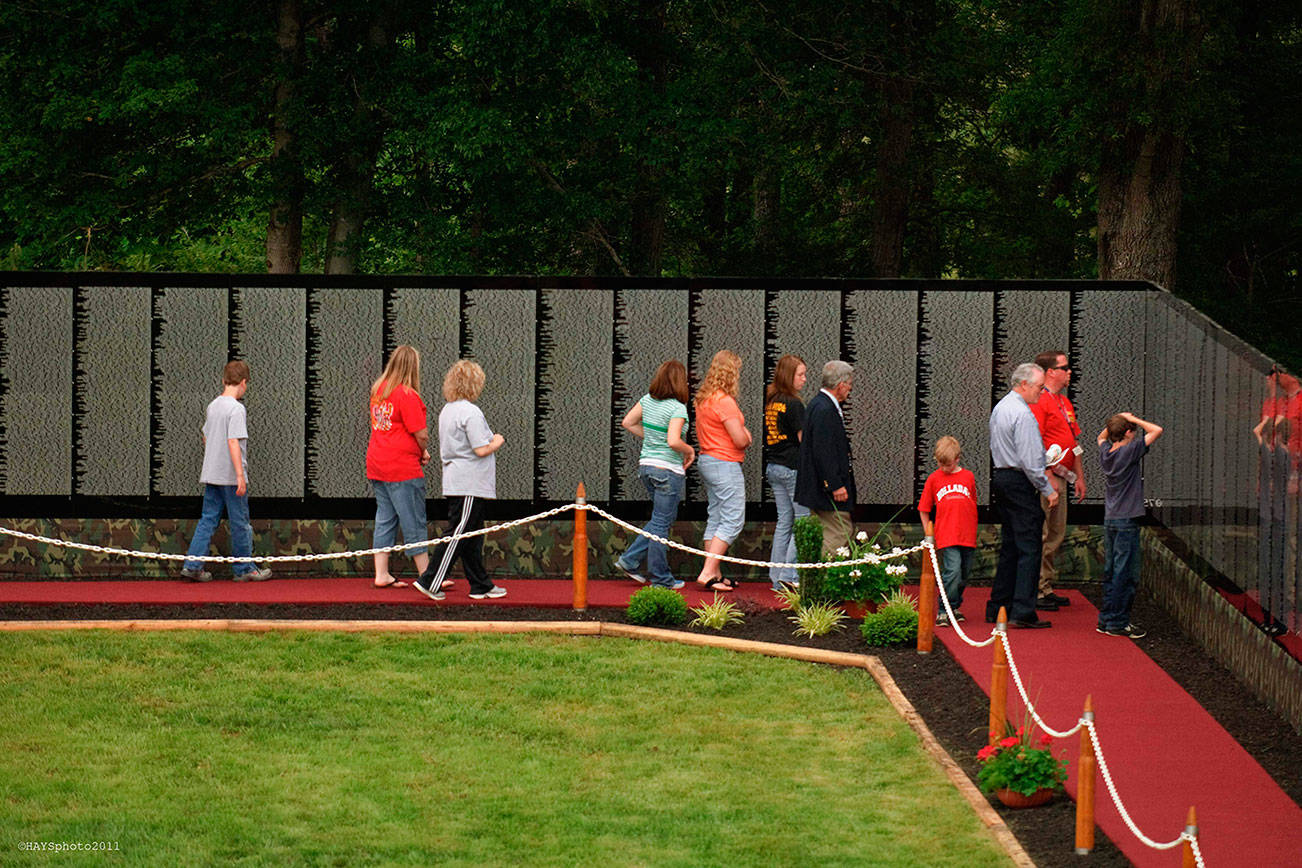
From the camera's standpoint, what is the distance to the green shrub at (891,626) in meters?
12.0

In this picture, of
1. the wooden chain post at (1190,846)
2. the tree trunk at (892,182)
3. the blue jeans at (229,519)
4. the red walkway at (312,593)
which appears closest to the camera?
the wooden chain post at (1190,846)

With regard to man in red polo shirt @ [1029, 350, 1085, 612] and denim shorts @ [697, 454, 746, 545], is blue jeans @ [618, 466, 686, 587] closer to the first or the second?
denim shorts @ [697, 454, 746, 545]

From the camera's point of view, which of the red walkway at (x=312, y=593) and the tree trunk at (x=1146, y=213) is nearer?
the red walkway at (x=312, y=593)

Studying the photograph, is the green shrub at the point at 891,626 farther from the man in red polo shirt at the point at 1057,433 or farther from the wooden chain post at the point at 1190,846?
the wooden chain post at the point at 1190,846

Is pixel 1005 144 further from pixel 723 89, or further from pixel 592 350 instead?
pixel 592 350

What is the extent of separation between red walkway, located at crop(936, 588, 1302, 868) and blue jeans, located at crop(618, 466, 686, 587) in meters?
2.45

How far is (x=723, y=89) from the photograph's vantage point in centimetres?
2341

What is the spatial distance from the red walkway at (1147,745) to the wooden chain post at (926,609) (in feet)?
0.69

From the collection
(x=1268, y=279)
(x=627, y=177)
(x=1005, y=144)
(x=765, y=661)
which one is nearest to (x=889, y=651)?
(x=765, y=661)

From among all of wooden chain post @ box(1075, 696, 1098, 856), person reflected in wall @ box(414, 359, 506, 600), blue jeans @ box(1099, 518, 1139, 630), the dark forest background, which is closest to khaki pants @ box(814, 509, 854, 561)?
blue jeans @ box(1099, 518, 1139, 630)

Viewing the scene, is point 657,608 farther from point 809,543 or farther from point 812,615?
point 809,543

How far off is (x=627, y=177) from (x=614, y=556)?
9788 millimetres

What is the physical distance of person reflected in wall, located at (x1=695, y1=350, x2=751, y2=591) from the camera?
44.5ft

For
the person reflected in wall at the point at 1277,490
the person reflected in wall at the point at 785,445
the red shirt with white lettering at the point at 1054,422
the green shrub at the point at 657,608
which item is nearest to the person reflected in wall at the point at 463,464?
the green shrub at the point at 657,608
